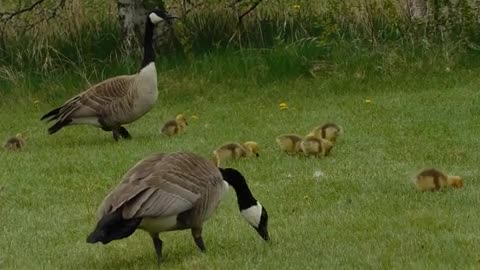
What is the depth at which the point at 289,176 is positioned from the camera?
8.26 metres

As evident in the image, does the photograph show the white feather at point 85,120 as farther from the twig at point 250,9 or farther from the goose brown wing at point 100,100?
the twig at point 250,9

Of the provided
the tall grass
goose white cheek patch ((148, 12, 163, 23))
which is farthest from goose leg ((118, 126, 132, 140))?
the tall grass

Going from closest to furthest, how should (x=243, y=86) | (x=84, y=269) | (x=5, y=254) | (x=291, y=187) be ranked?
(x=84, y=269) < (x=5, y=254) < (x=291, y=187) < (x=243, y=86)

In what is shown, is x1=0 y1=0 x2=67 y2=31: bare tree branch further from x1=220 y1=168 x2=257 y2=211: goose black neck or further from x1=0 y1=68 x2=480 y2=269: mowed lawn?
x1=220 y1=168 x2=257 y2=211: goose black neck

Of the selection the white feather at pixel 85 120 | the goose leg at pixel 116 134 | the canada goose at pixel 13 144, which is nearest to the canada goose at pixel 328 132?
the goose leg at pixel 116 134

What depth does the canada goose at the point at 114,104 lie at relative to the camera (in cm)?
1050

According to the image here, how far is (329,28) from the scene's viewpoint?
43.8ft

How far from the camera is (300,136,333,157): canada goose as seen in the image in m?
8.80

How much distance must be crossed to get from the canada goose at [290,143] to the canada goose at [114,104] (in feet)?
6.64

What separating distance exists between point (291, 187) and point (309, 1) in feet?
25.5

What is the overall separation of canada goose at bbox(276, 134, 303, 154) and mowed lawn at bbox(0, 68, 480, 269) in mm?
113

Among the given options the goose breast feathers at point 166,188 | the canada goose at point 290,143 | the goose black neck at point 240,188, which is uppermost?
the goose breast feathers at point 166,188

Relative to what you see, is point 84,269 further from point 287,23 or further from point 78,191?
point 287,23

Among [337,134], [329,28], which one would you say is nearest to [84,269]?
[337,134]
